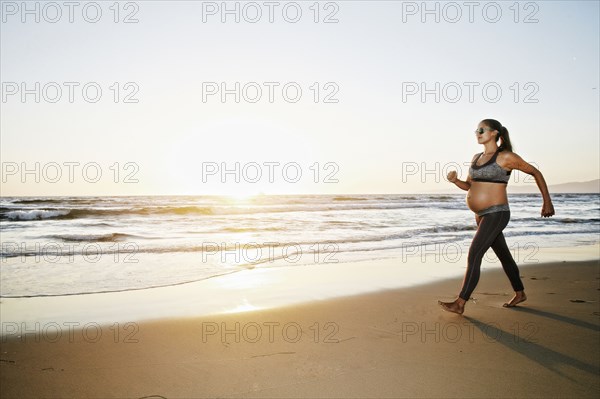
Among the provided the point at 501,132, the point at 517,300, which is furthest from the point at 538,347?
the point at 501,132

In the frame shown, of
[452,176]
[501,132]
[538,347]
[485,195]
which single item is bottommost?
[538,347]

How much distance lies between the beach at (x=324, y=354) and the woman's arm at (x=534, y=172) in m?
1.12

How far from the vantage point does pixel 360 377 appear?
3.00 m

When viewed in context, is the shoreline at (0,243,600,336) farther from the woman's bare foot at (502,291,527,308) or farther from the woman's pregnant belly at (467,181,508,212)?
the woman's pregnant belly at (467,181,508,212)

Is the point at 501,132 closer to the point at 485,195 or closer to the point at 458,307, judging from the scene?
the point at 485,195

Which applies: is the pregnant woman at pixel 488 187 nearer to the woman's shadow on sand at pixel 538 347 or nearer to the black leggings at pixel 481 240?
the black leggings at pixel 481 240

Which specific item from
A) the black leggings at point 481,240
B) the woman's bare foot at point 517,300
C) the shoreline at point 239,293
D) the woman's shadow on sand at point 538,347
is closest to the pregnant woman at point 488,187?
the black leggings at point 481,240

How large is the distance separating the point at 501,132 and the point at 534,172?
532 mm

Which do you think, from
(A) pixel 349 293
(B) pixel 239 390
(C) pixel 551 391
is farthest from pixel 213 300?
(C) pixel 551 391

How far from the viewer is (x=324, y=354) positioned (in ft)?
11.3

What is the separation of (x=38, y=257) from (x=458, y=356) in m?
8.69

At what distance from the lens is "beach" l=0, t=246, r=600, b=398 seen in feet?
9.34

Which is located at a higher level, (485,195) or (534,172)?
(534,172)

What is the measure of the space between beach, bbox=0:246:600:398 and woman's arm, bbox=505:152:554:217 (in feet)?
3.66
